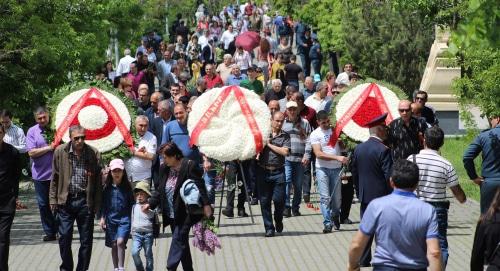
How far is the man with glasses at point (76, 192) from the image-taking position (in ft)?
50.2

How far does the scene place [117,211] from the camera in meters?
15.4

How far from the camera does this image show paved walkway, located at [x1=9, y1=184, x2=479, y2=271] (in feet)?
54.3

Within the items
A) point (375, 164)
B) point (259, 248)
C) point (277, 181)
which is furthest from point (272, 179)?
point (375, 164)

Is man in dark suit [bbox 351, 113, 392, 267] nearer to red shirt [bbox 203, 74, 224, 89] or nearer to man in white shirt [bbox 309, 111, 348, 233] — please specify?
man in white shirt [bbox 309, 111, 348, 233]

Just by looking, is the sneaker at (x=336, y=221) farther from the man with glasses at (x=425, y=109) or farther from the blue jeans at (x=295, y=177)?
the man with glasses at (x=425, y=109)

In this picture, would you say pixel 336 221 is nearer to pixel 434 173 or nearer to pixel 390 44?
pixel 434 173

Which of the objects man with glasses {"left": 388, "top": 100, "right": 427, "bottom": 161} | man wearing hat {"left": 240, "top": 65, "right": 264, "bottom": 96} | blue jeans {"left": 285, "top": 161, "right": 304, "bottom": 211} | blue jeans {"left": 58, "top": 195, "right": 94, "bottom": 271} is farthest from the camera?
man wearing hat {"left": 240, "top": 65, "right": 264, "bottom": 96}

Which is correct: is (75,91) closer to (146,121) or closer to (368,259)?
(146,121)

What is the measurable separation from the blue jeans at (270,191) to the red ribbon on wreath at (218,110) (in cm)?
39

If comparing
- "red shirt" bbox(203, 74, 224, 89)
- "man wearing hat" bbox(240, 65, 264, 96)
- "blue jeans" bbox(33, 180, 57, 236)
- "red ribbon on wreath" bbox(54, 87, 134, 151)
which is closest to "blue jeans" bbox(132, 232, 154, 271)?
"red ribbon on wreath" bbox(54, 87, 134, 151)

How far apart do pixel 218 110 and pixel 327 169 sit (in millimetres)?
1721

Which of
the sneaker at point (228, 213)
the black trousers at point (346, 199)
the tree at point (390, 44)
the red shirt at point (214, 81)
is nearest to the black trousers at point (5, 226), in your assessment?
the black trousers at point (346, 199)

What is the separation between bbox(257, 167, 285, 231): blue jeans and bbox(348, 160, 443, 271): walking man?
860 centimetres

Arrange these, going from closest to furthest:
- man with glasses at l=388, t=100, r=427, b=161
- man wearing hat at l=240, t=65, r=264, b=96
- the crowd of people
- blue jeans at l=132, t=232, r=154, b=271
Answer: the crowd of people, blue jeans at l=132, t=232, r=154, b=271, man with glasses at l=388, t=100, r=427, b=161, man wearing hat at l=240, t=65, r=264, b=96
